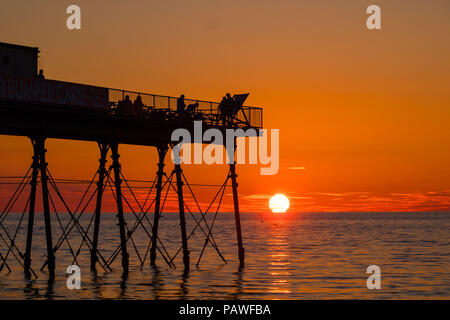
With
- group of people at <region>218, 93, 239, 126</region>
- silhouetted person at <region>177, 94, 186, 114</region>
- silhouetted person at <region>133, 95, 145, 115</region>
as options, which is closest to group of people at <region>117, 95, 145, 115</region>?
silhouetted person at <region>133, 95, 145, 115</region>

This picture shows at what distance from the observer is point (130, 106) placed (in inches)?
1657

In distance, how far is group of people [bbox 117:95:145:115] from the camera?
41.6 metres

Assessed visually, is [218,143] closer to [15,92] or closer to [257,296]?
[257,296]

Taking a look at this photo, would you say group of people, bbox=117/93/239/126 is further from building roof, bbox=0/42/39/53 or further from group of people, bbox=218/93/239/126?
building roof, bbox=0/42/39/53

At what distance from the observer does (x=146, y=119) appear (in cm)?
4331

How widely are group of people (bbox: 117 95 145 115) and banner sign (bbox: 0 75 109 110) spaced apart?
4.29 feet

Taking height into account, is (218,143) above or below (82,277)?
above

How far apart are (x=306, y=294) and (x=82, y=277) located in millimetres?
14368

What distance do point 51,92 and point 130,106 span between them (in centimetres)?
556

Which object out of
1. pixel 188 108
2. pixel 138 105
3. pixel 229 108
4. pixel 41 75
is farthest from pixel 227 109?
pixel 41 75

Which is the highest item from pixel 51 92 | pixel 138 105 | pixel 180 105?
pixel 180 105

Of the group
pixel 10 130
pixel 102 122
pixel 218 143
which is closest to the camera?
pixel 10 130

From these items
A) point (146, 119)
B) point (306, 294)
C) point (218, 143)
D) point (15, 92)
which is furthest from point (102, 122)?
point (306, 294)

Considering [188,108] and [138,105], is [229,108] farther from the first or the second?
[138,105]
